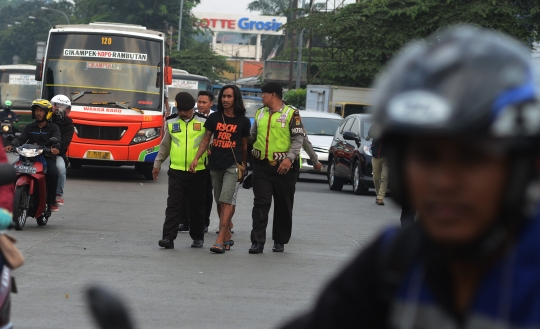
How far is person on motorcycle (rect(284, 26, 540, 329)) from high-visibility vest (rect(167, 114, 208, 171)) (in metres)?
9.10

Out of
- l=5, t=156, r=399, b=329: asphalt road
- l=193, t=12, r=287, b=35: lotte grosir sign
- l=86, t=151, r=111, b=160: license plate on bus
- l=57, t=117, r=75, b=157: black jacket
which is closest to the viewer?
l=5, t=156, r=399, b=329: asphalt road

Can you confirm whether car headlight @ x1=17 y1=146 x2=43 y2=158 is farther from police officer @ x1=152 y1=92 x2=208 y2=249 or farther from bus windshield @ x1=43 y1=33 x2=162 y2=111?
bus windshield @ x1=43 y1=33 x2=162 y2=111

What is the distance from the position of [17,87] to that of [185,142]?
26.0 m

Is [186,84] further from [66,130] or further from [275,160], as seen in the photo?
[275,160]

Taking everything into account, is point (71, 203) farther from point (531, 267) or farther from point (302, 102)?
point (302, 102)

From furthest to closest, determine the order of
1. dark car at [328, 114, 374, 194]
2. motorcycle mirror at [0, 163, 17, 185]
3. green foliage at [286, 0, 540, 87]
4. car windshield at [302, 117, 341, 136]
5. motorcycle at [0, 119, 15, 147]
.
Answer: green foliage at [286, 0, 540, 87] < motorcycle at [0, 119, 15, 147] < car windshield at [302, 117, 341, 136] < dark car at [328, 114, 374, 194] < motorcycle mirror at [0, 163, 17, 185]

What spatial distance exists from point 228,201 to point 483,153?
888 cm

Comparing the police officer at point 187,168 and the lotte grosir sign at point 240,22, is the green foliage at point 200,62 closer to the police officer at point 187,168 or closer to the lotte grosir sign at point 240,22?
the lotte grosir sign at point 240,22

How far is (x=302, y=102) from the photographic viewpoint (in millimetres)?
47219

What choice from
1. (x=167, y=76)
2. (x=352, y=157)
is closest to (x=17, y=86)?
(x=167, y=76)

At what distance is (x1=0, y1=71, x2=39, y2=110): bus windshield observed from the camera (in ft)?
114

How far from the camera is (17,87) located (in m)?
35.0

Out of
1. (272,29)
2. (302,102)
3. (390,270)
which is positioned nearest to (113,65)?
(390,270)

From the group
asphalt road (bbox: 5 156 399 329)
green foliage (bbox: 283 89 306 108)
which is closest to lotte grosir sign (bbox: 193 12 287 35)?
green foliage (bbox: 283 89 306 108)
